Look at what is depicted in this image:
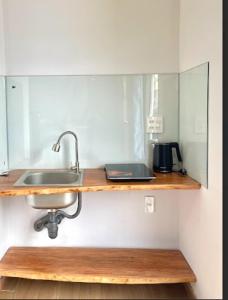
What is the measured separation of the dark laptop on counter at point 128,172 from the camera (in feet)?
5.26

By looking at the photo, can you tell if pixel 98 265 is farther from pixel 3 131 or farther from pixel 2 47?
pixel 2 47

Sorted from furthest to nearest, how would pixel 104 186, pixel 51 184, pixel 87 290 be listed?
pixel 87 290, pixel 51 184, pixel 104 186

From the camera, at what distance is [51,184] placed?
1644 mm

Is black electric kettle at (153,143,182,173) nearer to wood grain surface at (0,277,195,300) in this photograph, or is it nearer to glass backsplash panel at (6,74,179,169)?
glass backsplash panel at (6,74,179,169)

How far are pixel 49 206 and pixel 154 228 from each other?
2.42ft

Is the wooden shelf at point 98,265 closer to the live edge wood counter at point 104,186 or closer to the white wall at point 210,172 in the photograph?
the white wall at point 210,172

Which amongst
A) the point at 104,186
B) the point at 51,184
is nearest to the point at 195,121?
the point at 104,186

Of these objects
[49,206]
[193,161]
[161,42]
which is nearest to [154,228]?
[193,161]

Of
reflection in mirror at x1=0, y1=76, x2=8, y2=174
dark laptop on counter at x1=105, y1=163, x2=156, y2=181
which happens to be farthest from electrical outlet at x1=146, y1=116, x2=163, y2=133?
reflection in mirror at x1=0, y1=76, x2=8, y2=174

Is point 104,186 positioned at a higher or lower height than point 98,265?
higher

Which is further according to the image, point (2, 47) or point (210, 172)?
point (2, 47)

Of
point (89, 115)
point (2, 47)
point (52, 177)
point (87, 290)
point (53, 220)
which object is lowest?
point (87, 290)

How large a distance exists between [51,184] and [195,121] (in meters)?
0.86

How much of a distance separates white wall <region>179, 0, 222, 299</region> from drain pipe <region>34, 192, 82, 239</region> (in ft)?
2.27
